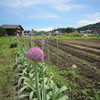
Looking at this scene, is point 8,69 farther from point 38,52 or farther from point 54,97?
Answer: point 38,52

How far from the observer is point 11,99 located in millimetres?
3656

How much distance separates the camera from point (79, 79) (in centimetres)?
484

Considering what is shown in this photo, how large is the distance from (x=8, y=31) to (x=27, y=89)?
55212mm

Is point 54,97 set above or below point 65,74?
above

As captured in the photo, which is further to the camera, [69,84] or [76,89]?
[69,84]

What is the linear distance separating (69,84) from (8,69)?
3175 mm

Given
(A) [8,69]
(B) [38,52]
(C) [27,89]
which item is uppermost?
(B) [38,52]

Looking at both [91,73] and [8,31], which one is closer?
[91,73]

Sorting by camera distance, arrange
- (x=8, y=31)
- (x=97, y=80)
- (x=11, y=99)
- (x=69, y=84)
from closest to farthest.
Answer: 1. (x=11, y=99)
2. (x=69, y=84)
3. (x=97, y=80)
4. (x=8, y=31)

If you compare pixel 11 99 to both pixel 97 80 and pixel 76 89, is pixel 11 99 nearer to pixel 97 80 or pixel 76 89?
pixel 76 89

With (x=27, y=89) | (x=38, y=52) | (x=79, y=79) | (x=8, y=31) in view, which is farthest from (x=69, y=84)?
(x=8, y=31)

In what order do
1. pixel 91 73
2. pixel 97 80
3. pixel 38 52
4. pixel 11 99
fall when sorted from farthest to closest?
1. pixel 91 73
2. pixel 97 80
3. pixel 11 99
4. pixel 38 52

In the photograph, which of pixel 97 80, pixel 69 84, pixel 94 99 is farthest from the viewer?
pixel 97 80

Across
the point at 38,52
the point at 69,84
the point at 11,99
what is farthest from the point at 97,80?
the point at 38,52
